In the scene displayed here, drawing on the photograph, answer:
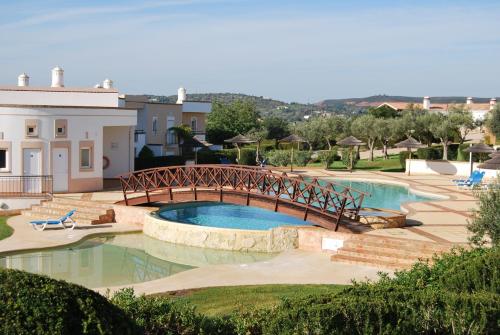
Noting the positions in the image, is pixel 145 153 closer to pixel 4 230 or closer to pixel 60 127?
pixel 60 127

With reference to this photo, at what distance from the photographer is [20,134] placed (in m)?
28.6

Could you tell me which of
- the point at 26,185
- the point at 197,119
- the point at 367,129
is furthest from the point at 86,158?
the point at 367,129

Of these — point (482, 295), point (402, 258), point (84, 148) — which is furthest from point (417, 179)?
point (482, 295)

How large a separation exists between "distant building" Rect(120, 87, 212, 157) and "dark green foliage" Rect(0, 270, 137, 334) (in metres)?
32.8

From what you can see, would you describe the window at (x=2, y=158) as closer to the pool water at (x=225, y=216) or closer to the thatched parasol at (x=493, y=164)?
the pool water at (x=225, y=216)

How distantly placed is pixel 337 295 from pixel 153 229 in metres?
14.8

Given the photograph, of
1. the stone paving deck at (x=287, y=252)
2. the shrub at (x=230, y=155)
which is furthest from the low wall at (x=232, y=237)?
the shrub at (x=230, y=155)

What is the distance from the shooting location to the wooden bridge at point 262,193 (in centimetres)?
2081

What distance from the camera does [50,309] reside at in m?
5.84

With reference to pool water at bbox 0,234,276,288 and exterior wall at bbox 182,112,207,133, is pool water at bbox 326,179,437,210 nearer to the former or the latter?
pool water at bbox 0,234,276,288

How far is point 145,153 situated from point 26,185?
11.2m

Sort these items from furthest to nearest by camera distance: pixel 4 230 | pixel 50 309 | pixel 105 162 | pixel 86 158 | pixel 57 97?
1. pixel 57 97
2. pixel 105 162
3. pixel 86 158
4. pixel 4 230
5. pixel 50 309

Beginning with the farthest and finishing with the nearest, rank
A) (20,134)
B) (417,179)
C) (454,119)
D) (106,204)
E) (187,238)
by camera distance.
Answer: (454,119) → (417,179) → (20,134) → (106,204) → (187,238)

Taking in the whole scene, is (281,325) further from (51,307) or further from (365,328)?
(51,307)
